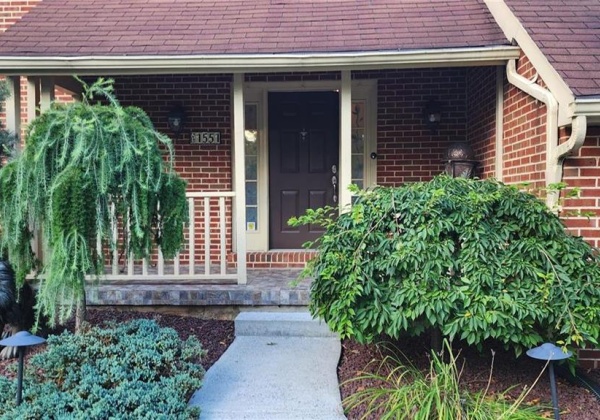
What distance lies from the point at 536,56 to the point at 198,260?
14.2ft

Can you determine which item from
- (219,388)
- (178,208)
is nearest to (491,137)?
(178,208)

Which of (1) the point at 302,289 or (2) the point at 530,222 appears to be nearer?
(2) the point at 530,222

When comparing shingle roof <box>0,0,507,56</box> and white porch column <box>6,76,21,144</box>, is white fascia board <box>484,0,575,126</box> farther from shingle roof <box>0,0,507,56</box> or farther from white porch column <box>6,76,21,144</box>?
Answer: white porch column <box>6,76,21,144</box>

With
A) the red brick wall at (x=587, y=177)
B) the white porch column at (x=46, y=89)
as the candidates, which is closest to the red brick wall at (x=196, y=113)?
the white porch column at (x=46, y=89)

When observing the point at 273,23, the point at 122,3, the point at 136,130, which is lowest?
the point at 136,130

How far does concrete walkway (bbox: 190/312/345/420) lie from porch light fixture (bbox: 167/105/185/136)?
2801 mm

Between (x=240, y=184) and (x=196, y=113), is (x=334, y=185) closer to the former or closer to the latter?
(x=240, y=184)

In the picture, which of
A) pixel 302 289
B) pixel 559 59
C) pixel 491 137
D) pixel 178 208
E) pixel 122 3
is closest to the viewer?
pixel 178 208

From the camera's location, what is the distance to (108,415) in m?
2.50

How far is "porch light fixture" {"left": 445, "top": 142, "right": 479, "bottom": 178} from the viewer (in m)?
5.26

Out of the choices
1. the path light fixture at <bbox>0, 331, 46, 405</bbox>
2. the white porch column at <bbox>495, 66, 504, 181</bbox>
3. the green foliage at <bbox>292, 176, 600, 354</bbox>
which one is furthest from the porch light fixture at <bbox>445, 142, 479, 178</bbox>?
the path light fixture at <bbox>0, 331, 46, 405</bbox>

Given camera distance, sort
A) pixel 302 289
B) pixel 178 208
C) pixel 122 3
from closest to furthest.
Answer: pixel 178 208 → pixel 302 289 → pixel 122 3

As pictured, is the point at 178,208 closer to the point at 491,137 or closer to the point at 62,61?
the point at 62,61

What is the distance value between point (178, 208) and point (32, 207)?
899 millimetres
